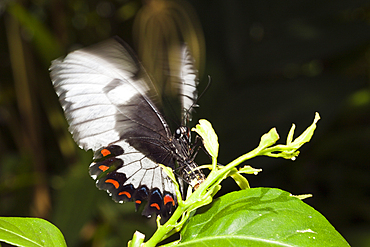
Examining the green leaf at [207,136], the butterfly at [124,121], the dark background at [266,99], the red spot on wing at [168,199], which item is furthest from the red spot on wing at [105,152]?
the dark background at [266,99]

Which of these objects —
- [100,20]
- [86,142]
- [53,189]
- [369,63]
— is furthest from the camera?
[100,20]

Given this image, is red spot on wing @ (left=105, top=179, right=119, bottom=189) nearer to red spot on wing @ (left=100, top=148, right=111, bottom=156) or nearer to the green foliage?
red spot on wing @ (left=100, top=148, right=111, bottom=156)

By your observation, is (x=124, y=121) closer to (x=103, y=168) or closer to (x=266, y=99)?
(x=103, y=168)

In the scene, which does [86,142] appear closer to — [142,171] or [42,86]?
[142,171]

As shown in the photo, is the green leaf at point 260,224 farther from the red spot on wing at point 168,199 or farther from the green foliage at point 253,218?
the red spot on wing at point 168,199

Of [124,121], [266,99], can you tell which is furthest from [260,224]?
[266,99]

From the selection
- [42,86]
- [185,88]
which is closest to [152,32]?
[42,86]

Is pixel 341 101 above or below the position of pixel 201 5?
below

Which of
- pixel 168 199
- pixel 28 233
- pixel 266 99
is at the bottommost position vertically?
pixel 266 99
